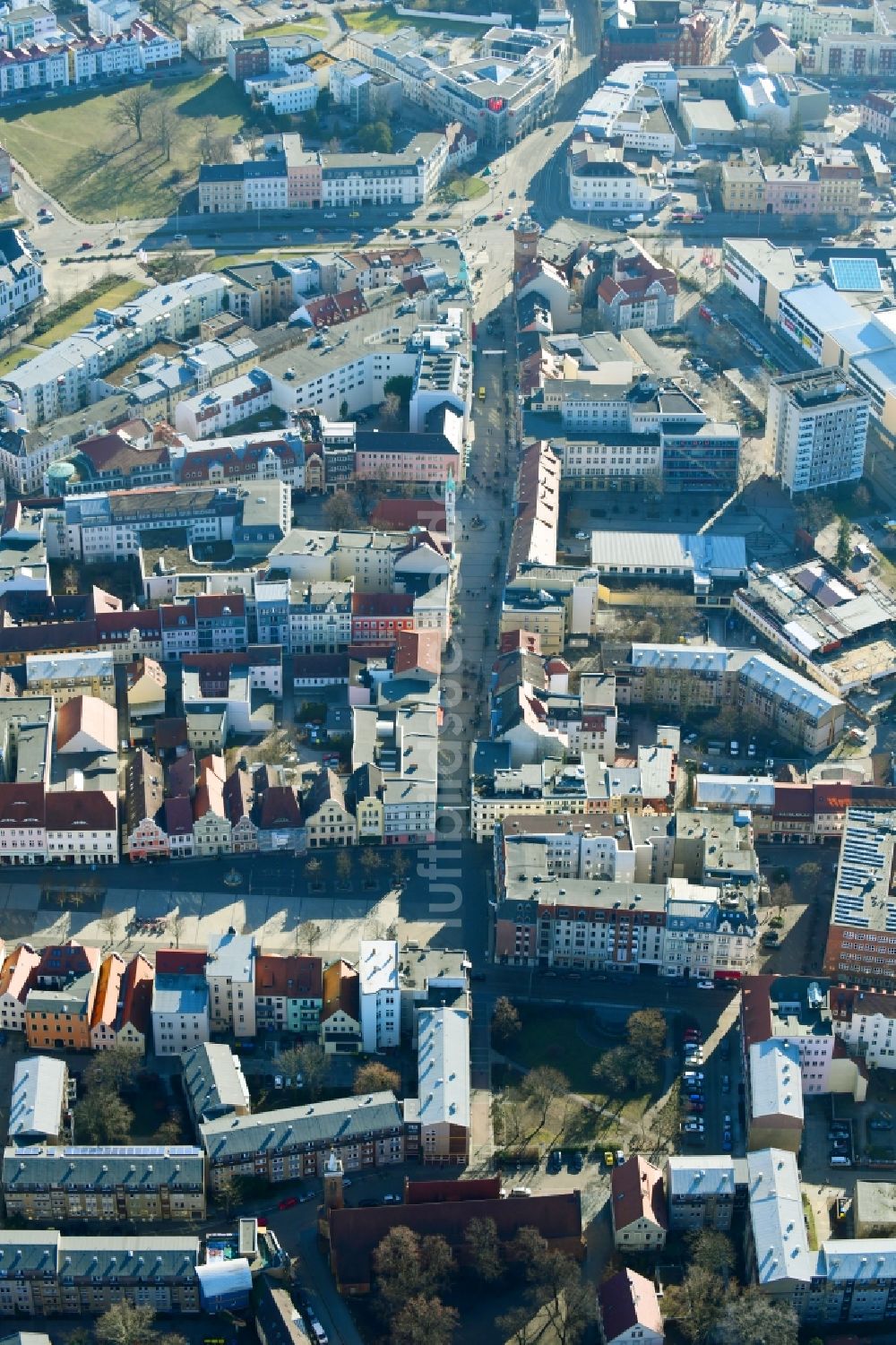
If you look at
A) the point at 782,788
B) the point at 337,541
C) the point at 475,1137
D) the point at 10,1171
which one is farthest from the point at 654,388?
the point at 10,1171

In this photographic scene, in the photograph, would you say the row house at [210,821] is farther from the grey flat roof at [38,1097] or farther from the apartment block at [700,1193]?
the apartment block at [700,1193]

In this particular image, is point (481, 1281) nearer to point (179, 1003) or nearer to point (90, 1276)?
point (90, 1276)

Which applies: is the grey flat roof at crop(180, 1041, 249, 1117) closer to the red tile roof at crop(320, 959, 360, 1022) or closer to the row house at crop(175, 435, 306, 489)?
the red tile roof at crop(320, 959, 360, 1022)

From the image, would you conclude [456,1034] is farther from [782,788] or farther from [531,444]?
[531,444]

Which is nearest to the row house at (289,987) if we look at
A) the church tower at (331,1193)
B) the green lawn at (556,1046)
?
the green lawn at (556,1046)

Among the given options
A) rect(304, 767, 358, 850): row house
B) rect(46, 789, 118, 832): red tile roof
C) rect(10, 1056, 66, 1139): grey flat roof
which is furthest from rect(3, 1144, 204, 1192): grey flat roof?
rect(304, 767, 358, 850): row house

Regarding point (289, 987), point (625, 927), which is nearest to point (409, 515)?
point (625, 927)

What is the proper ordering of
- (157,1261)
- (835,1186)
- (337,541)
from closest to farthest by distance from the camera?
(157,1261), (835,1186), (337,541)

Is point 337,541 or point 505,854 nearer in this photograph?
point 505,854
